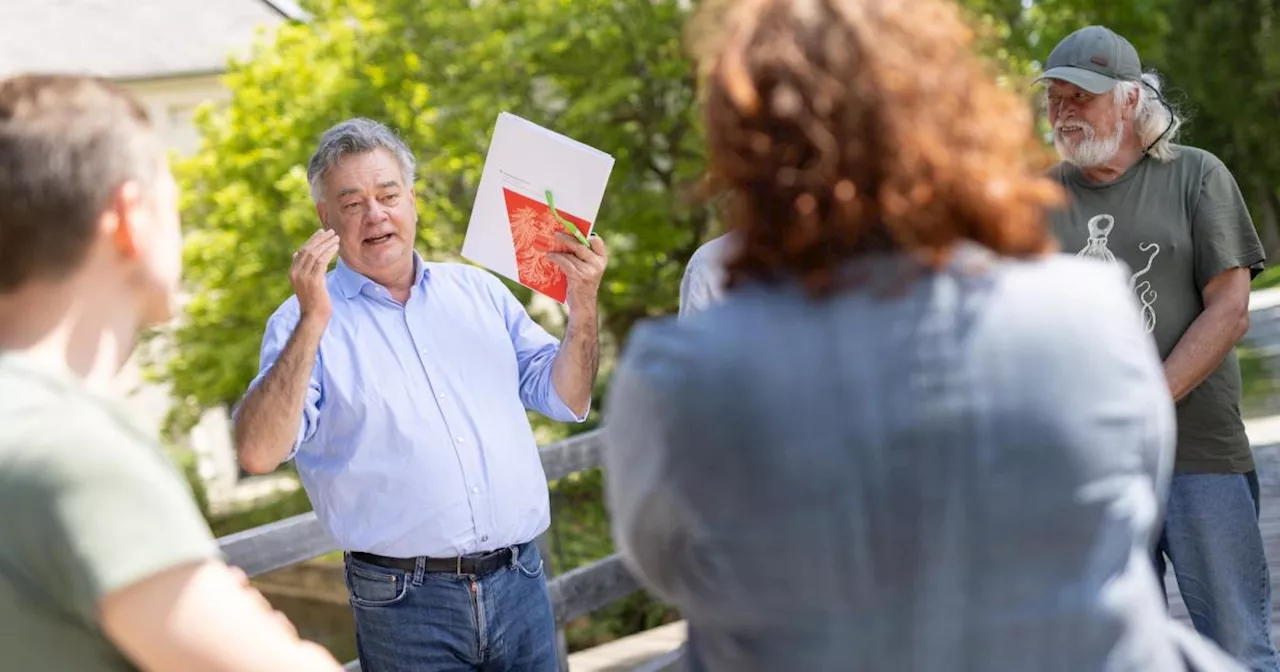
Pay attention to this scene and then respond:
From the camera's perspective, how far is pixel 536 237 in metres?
3.33

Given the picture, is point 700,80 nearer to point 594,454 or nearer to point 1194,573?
point 1194,573

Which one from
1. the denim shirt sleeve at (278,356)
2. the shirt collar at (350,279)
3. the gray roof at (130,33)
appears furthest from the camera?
the gray roof at (130,33)

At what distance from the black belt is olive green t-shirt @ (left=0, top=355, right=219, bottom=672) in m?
1.68

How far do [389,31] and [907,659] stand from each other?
616 inches

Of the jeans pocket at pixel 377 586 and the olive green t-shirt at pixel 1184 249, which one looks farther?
the olive green t-shirt at pixel 1184 249

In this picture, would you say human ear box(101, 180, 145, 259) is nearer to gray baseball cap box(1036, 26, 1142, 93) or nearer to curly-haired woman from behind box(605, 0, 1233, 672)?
curly-haired woman from behind box(605, 0, 1233, 672)

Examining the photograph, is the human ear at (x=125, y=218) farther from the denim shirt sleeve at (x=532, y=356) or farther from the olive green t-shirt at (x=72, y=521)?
the denim shirt sleeve at (x=532, y=356)

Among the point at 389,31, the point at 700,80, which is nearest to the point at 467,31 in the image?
the point at 389,31

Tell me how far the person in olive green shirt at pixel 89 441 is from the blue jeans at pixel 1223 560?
265 centimetres

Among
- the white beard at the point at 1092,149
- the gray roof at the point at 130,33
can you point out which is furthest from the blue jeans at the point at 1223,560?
the gray roof at the point at 130,33

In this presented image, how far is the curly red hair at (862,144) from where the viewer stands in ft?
4.58

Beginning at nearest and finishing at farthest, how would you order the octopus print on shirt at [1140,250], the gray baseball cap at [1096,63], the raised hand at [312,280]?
1. the raised hand at [312,280]
2. the octopus print on shirt at [1140,250]
3. the gray baseball cap at [1096,63]

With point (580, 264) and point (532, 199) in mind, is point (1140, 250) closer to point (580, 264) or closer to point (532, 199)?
point (580, 264)

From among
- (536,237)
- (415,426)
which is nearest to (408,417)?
(415,426)
